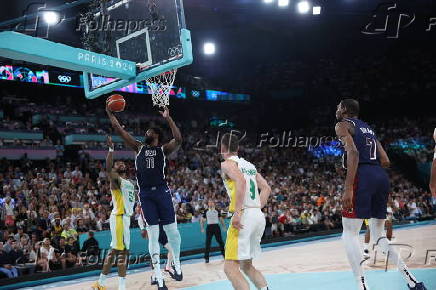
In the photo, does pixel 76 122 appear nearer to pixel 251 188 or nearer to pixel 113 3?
pixel 113 3

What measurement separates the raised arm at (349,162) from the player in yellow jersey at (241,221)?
91 cm

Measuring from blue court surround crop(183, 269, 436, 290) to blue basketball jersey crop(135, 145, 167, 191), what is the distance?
1.94m

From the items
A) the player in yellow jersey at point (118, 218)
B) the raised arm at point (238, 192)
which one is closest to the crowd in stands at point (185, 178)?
the player in yellow jersey at point (118, 218)

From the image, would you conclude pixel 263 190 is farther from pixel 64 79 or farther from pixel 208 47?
pixel 208 47

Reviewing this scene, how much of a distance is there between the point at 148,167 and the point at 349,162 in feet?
10.0

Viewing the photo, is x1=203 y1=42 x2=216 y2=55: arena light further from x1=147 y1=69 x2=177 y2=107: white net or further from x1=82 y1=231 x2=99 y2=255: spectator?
x1=147 y1=69 x2=177 y2=107: white net

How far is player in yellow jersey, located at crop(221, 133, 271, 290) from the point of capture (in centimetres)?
484

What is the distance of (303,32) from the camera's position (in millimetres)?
27672

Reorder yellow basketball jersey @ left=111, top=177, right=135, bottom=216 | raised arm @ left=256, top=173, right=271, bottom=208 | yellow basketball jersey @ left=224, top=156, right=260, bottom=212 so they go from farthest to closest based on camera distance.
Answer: yellow basketball jersey @ left=111, top=177, right=135, bottom=216, raised arm @ left=256, top=173, right=271, bottom=208, yellow basketball jersey @ left=224, top=156, right=260, bottom=212

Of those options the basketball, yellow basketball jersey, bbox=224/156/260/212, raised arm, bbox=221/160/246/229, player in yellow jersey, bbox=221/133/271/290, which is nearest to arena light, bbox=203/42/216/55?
the basketball

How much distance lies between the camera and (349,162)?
4.89 meters

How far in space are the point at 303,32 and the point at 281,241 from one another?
50.8 feet

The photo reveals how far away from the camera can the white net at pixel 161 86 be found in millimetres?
7958

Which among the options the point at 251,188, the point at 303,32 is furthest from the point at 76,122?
the point at 251,188
